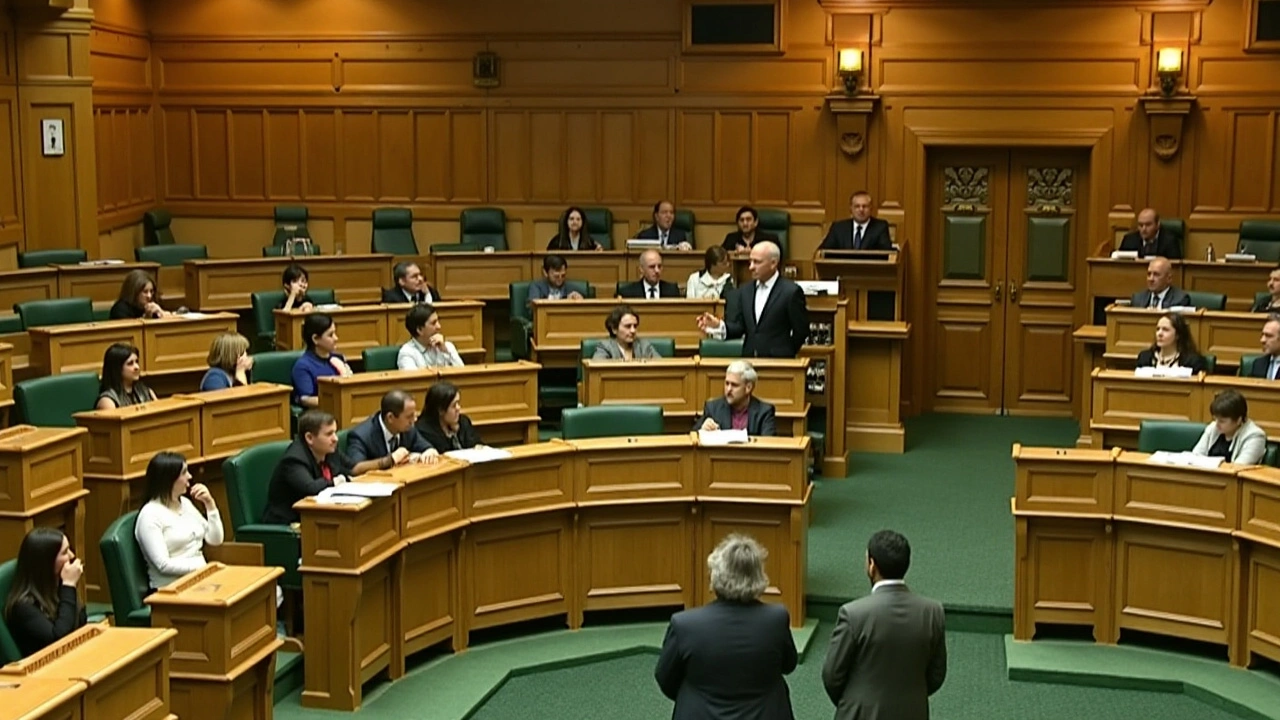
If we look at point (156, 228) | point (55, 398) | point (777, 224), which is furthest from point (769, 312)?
point (156, 228)

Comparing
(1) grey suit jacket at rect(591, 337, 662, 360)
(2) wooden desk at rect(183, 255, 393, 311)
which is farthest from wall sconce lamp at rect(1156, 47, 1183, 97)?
(2) wooden desk at rect(183, 255, 393, 311)

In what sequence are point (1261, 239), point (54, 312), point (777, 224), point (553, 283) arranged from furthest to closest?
point (777, 224) → point (1261, 239) → point (553, 283) → point (54, 312)

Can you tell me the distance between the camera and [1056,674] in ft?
26.5

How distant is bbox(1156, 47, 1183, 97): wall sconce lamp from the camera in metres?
13.4

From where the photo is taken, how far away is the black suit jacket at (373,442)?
27.7 feet

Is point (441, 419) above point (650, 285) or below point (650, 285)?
below

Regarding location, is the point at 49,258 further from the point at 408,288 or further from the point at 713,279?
the point at 713,279

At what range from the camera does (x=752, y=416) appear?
9.16 metres

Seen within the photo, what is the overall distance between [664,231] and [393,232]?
111 inches

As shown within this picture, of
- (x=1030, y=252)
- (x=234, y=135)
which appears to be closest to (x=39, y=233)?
(x=234, y=135)

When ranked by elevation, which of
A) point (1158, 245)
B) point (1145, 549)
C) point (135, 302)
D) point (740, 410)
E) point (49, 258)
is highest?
A: point (1158, 245)

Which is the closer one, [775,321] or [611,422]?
[611,422]

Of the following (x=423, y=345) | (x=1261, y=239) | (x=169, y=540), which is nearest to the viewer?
(x=169, y=540)

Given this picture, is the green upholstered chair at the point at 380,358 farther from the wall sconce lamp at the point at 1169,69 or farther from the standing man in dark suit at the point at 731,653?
the wall sconce lamp at the point at 1169,69
